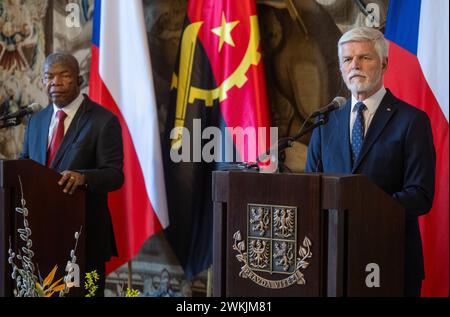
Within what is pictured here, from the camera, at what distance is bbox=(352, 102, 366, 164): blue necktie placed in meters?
3.35

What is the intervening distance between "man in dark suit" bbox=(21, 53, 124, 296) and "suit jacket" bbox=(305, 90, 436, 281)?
1529 millimetres

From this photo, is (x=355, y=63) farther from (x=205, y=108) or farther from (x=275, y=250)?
(x=205, y=108)

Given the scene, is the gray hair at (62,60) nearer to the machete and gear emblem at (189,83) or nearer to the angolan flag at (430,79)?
the machete and gear emblem at (189,83)

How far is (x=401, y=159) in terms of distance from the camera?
3.27 metres

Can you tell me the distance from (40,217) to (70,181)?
241 millimetres

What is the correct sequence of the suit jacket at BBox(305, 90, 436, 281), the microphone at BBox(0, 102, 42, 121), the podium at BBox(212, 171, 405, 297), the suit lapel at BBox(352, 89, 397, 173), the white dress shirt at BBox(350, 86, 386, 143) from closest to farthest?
1. the podium at BBox(212, 171, 405, 297)
2. the suit jacket at BBox(305, 90, 436, 281)
3. the suit lapel at BBox(352, 89, 397, 173)
4. the white dress shirt at BBox(350, 86, 386, 143)
5. the microphone at BBox(0, 102, 42, 121)

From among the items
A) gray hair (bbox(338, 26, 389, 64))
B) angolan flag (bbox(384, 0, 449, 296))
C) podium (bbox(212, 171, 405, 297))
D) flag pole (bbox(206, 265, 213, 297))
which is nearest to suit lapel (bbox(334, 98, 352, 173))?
gray hair (bbox(338, 26, 389, 64))

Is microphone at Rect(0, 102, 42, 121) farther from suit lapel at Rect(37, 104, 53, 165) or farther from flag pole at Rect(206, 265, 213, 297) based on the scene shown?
flag pole at Rect(206, 265, 213, 297)

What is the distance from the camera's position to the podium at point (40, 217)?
12.0ft

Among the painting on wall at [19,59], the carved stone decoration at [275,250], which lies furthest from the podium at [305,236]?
the painting on wall at [19,59]

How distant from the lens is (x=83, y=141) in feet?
14.3

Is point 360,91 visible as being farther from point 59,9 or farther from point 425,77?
point 59,9
